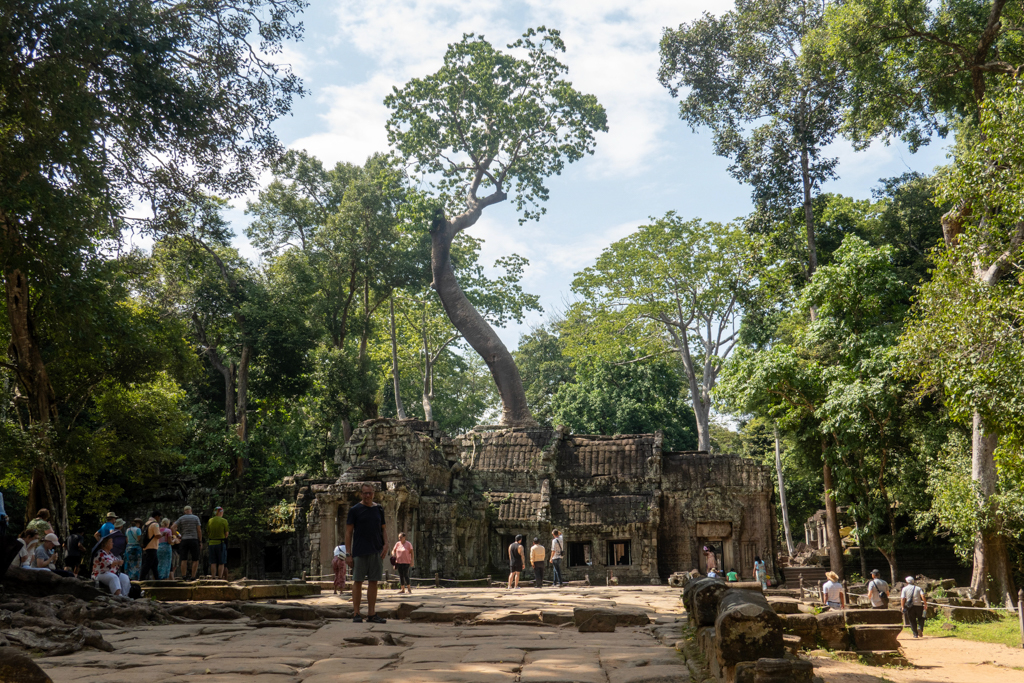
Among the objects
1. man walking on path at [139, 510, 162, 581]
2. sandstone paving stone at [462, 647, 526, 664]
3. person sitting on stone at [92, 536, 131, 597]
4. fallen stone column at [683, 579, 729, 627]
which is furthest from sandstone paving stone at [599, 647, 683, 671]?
man walking on path at [139, 510, 162, 581]

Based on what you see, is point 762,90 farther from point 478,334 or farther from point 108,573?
point 108,573

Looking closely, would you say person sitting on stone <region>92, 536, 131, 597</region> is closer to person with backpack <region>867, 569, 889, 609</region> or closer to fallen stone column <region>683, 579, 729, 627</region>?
fallen stone column <region>683, 579, 729, 627</region>

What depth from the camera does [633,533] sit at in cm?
2314

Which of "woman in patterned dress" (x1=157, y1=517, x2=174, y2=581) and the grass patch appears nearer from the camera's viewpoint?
the grass patch

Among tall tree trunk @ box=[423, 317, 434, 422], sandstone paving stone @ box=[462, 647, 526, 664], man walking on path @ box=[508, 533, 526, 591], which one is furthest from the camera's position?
tall tree trunk @ box=[423, 317, 434, 422]

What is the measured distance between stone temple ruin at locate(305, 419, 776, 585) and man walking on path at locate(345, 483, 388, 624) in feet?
40.8

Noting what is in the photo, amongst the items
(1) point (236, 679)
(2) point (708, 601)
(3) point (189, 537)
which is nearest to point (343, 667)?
(1) point (236, 679)

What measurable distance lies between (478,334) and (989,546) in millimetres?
18306

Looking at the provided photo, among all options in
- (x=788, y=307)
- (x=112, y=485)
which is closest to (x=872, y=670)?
(x=112, y=485)

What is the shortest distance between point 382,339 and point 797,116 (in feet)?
73.1

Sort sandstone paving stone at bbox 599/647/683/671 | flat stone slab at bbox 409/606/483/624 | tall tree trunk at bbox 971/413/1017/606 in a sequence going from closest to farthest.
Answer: sandstone paving stone at bbox 599/647/683/671 → flat stone slab at bbox 409/606/483/624 → tall tree trunk at bbox 971/413/1017/606

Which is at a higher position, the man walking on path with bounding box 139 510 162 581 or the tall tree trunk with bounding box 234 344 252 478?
the tall tree trunk with bounding box 234 344 252 478

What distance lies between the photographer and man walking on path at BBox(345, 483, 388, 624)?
25.9 feet

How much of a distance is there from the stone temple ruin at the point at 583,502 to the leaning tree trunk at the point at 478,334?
417cm
